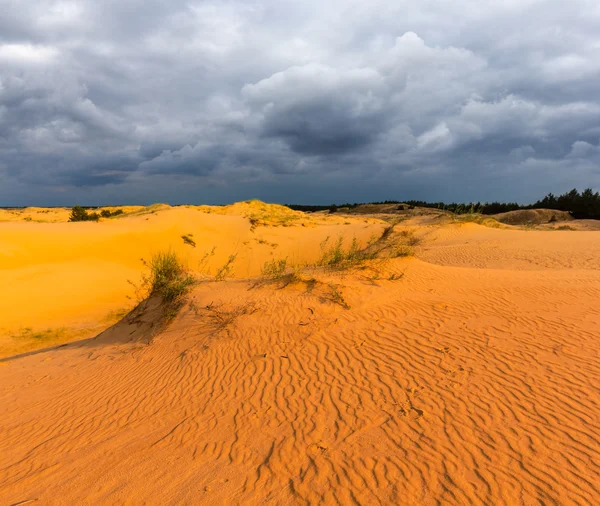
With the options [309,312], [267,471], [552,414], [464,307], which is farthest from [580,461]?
[309,312]

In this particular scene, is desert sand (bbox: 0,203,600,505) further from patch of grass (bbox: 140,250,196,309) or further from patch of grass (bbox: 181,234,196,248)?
patch of grass (bbox: 181,234,196,248)

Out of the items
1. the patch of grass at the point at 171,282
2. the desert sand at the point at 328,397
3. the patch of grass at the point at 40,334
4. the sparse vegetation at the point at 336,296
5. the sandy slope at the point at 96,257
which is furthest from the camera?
the sandy slope at the point at 96,257

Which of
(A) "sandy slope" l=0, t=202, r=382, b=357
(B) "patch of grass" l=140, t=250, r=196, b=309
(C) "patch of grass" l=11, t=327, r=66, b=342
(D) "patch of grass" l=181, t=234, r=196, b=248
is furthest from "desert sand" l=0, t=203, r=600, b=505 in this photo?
(D) "patch of grass" l=181, t=234, r=196, b=248

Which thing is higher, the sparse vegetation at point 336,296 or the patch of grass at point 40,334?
the sparse vegetation at point 336,296

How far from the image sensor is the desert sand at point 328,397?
302 centimetres

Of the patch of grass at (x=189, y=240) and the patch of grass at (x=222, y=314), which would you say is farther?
the patch of grass at (x=189, y=240)

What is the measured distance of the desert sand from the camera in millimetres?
3021

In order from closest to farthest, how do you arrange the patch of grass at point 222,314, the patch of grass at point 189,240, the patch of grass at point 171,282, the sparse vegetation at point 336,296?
the patch of grass at point 222,314, the sparse vegetation at point 336,296, the patch of grass at point 171,282, the patch of grass at point 189,240

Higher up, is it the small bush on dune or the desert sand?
the small bush on dune

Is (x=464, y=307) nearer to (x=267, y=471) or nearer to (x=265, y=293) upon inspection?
(x=265, y=293)

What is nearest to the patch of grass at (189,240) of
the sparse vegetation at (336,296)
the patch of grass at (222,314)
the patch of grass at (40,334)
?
the patch of grass at (40,334)

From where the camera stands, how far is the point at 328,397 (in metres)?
4.27

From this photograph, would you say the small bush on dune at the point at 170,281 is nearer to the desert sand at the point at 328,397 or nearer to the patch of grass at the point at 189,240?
the desert sand at the point at 328,397

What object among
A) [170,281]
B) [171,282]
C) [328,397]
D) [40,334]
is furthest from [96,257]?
[328,397]
